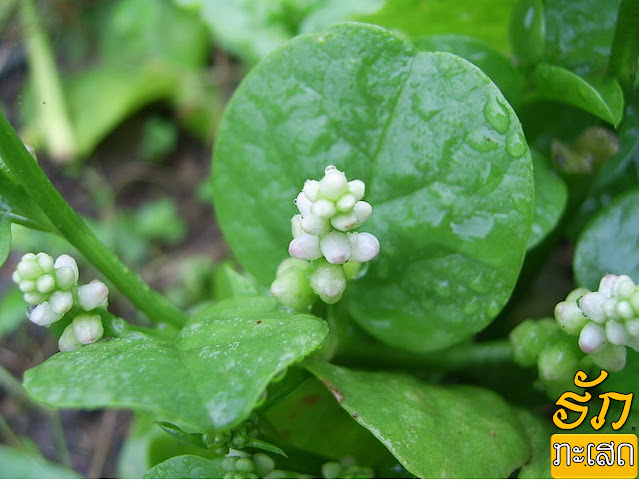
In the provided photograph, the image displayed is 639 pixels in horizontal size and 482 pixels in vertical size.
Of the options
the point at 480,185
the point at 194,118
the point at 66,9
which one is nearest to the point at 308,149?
the point at 480,185

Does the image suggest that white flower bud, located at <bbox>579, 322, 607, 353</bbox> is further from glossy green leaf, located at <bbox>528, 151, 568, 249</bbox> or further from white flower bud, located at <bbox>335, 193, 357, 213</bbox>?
white flower bud, located at <bbox>335, 193, 357, 213</bbox>

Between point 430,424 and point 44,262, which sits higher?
point 44,262

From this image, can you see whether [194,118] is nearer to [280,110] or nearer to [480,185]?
[280,110]

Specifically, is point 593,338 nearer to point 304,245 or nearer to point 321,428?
point 304,245

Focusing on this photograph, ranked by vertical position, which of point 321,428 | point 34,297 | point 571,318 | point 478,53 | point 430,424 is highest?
point 478,53

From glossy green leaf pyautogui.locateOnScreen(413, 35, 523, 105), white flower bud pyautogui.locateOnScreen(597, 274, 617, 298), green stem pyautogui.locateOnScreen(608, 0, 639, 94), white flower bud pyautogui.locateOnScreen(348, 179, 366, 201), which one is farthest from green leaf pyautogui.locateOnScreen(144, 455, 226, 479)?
green stem pyautogui.locateOnScreen(608, 0, 639, 94)

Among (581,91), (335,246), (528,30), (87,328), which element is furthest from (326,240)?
(528,30)
